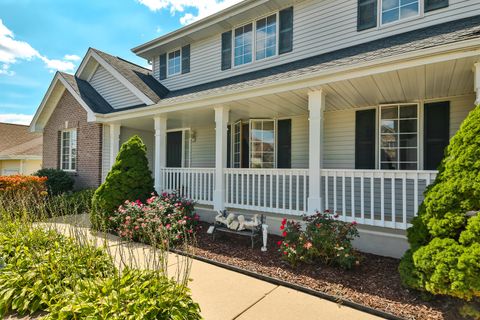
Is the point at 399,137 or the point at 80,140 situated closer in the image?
the point at 399,137

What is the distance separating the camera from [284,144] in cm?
786

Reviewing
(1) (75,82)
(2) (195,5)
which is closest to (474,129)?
(2) (195,5)

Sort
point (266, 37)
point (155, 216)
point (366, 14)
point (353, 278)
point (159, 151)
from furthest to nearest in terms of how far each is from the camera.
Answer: point (266, 37), point (159, 151), point (366, 14), point (155, 216), point (353, 278)

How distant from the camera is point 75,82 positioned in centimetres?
1045

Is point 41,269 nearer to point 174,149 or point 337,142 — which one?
point 337,142

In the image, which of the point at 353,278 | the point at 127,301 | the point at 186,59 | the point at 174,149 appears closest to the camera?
the point at 127,301

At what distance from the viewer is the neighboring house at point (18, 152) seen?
17781 mm

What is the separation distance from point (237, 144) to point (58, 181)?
699cm

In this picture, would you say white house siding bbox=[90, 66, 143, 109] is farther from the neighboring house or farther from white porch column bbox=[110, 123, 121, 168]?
the neighboring house

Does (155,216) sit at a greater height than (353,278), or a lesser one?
greater

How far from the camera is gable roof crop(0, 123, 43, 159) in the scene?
17844 millimetres

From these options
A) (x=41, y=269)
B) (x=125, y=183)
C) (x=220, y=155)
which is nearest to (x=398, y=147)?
(x=220, y=155)

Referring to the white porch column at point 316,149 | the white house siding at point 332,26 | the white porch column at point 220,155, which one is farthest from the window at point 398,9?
the white porch column at point 220,155

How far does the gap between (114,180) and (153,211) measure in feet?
5.43
